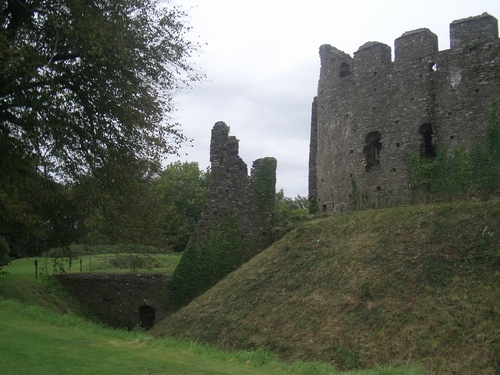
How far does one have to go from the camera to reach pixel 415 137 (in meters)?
21.3

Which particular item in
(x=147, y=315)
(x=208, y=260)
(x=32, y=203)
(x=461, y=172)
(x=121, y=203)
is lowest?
(x=147, y=315)

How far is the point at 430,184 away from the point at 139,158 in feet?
33.0

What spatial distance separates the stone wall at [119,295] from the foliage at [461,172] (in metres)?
10.6

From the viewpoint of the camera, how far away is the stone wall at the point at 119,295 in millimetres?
24578

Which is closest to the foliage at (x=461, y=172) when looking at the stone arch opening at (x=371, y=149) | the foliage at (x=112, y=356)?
the stone arch opening at (x=371, y=149)

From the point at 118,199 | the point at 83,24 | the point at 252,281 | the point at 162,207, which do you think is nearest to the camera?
the point at 83,24

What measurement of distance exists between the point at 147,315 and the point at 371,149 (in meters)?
11.5

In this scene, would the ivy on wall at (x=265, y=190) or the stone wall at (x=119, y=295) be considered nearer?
the ivy on wall at (x=265, y=190)

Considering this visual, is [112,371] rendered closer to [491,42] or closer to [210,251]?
[210,251]

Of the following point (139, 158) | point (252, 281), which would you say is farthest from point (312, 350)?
point (139, 158)

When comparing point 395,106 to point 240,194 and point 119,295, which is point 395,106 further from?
point 119,295

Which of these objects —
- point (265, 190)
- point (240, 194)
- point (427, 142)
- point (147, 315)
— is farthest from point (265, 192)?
point (147, 315)

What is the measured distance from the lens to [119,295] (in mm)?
25297

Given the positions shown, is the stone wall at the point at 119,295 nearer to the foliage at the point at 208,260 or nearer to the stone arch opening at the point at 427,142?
the foliage at the point at 208,260
